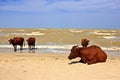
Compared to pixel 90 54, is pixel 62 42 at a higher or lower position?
lower

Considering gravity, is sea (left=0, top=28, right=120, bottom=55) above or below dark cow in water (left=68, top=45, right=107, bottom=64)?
below

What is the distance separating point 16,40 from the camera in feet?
89.0

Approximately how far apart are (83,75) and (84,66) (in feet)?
6.54

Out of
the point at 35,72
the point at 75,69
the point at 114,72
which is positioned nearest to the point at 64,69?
the point at 75,69

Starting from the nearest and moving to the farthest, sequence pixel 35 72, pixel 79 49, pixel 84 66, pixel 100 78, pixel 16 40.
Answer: pixel 100 78, pixel 35 72, pixel 84 66, pixel 79 49, pixel 16 40

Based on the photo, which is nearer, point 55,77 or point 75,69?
point 55,77

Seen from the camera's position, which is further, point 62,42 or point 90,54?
point 62,42

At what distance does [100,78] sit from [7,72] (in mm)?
3766

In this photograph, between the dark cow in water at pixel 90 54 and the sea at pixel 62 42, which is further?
the sea at pixel 62 42

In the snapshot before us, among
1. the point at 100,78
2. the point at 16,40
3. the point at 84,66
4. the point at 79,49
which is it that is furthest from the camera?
the point at 16,40

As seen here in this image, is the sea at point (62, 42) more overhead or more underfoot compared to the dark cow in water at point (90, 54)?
more underfoot

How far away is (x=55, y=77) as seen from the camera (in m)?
10.6

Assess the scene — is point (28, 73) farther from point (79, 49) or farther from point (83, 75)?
point (79, 49)

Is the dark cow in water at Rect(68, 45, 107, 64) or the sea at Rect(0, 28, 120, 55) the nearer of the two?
the dark cow in water at Rect(68, 45, 107, 64)
